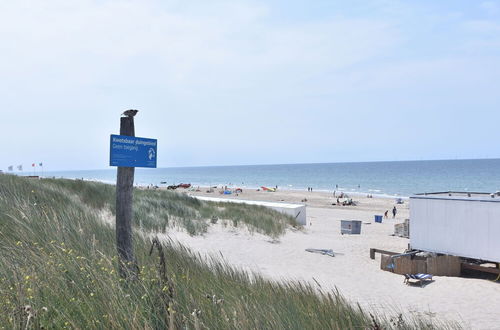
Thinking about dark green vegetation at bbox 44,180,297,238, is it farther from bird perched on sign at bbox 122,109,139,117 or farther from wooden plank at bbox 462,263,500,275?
bird perched on sign at bbox 122,109,139,117

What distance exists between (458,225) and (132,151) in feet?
40.4

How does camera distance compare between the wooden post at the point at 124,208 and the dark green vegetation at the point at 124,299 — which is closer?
the dark green vegetation at the point at 124,299

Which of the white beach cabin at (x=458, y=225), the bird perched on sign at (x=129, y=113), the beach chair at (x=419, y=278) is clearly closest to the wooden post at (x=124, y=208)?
the bird perched on sign at (x=129, y=113)

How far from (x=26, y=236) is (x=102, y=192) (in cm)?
1198

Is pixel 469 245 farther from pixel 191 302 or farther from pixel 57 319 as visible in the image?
pixel 57 319

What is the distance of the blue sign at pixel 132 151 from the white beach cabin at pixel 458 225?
459 inches

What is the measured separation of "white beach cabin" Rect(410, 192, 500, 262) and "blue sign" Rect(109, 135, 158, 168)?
1166 cm

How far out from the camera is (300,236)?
1877 cm

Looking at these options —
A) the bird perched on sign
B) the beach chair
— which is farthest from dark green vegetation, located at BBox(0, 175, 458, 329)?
the beach chair

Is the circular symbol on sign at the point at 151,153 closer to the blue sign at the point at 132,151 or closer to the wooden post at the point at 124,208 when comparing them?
the blue sign at the point at 132,151

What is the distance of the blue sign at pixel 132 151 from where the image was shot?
14.6ft

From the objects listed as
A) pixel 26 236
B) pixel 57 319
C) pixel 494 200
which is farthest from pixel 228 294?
pixel 494 200

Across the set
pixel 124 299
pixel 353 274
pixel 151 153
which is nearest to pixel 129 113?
pixel 151 153

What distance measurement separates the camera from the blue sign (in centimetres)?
445
